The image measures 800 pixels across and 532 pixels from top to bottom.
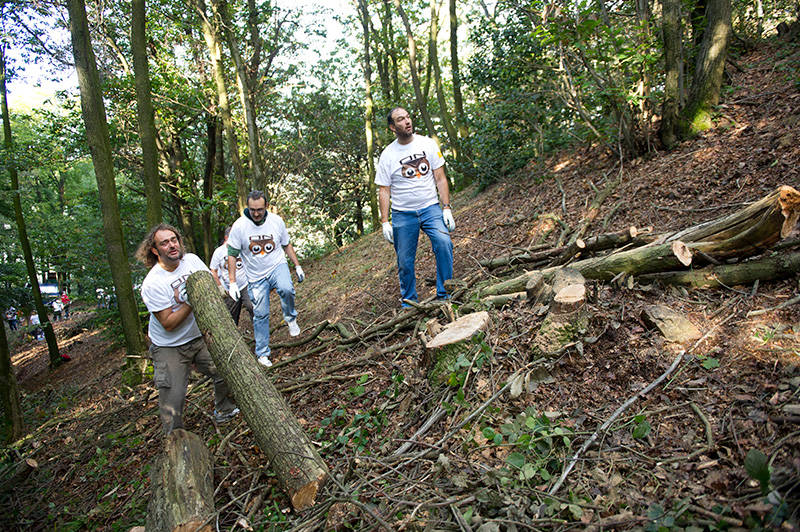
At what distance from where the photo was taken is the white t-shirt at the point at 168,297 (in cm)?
346

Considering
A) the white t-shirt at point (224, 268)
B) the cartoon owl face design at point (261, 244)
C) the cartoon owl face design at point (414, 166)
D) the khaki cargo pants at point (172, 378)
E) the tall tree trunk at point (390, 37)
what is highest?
the tall tree trunk at point (390, 37)

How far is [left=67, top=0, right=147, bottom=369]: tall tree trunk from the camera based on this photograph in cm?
583

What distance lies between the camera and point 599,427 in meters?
2.19

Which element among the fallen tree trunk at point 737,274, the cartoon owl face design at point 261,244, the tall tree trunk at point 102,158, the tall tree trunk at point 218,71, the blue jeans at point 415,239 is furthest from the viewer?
the tall tree trunk at point 218,71

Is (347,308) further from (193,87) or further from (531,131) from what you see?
(193,87)

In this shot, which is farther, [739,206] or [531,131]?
[531,131]

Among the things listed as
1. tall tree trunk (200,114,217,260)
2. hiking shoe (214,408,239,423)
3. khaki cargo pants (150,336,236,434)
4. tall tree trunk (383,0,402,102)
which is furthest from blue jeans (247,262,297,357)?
tall tree trunk (383,0,402,102)

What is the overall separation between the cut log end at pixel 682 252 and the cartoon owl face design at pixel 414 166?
245 cm

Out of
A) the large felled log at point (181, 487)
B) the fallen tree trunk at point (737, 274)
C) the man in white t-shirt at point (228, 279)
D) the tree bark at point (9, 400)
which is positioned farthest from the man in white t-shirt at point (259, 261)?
the tree bark at point (9, 400)

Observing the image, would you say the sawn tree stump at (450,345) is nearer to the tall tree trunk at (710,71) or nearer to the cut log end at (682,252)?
the cut log end at (682,252)

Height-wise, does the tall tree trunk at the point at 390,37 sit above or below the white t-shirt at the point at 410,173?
above

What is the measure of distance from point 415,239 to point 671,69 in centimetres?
407

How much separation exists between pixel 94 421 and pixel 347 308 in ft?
11.2

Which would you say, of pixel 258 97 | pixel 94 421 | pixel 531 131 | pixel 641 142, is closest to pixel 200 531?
pixel 94 421
